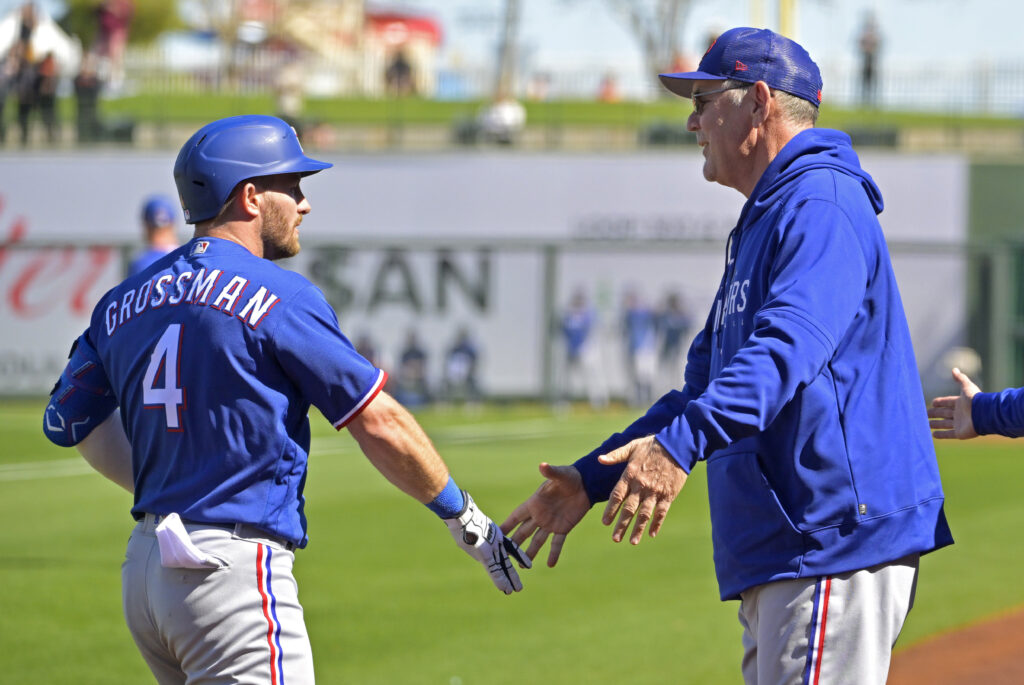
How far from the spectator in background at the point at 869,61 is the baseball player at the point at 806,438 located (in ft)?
92.8

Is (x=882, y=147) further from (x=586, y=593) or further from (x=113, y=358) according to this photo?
(x=113, y=358)

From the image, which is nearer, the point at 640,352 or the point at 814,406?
the point at 814,406

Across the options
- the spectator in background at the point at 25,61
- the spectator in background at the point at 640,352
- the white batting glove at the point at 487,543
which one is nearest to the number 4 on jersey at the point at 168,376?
the white batting glove at the point at 487,543

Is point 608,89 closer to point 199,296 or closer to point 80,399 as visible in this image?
point 80,399

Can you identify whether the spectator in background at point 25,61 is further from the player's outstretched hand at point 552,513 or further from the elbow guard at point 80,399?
the player's outstretched hand at point 552,513

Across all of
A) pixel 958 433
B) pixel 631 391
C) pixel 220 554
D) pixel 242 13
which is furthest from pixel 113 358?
pixel 242 13

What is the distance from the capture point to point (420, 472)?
3453mm

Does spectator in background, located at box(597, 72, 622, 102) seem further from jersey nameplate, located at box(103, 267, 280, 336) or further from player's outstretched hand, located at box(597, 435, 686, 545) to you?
player's outstretched hand, located at box(597, 435, 686, 545)

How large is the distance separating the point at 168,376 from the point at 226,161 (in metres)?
0.61

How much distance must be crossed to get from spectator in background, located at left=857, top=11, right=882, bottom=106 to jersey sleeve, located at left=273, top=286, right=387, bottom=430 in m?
28.9

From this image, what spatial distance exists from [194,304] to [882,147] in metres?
23.8

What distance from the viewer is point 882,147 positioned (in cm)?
2536

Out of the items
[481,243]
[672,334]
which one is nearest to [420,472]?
[672,334]

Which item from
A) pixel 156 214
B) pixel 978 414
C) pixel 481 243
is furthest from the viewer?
pixel 481 243
